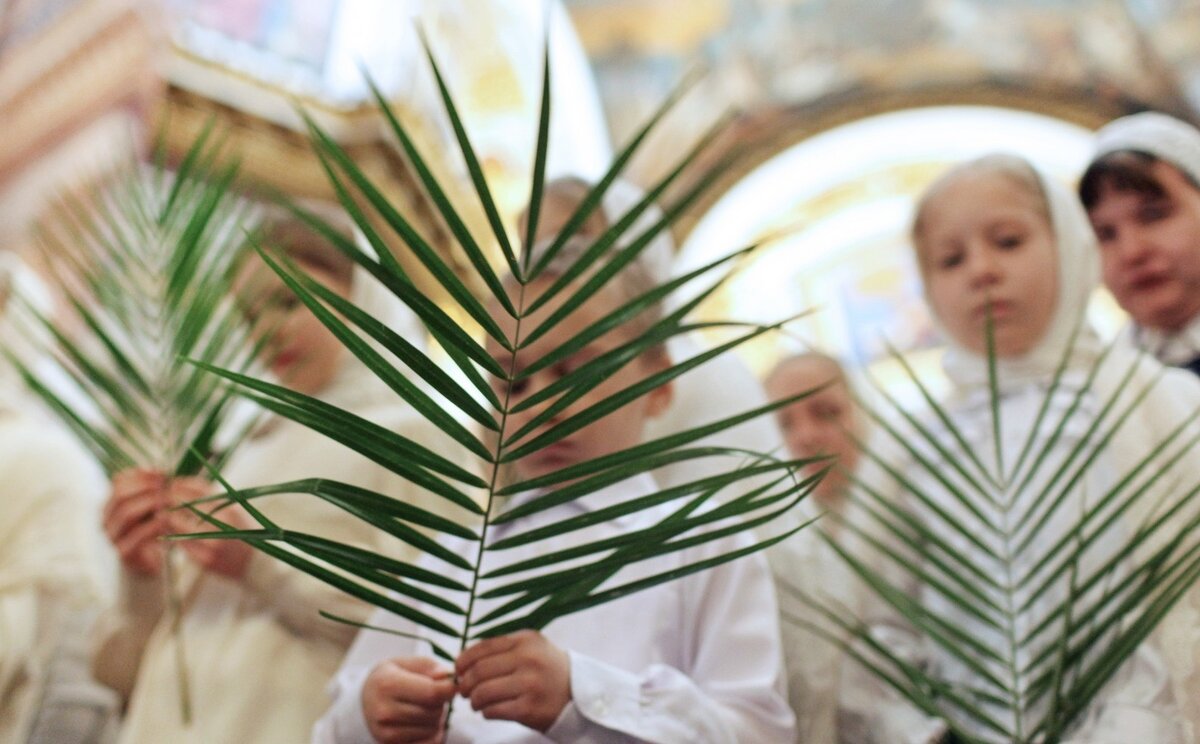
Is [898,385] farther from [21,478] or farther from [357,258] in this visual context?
[357,258]

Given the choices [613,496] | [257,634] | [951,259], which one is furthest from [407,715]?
[951,259]

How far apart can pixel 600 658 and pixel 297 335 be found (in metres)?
1.06

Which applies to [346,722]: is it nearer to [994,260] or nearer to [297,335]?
[297,335]

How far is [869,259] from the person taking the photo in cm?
1351

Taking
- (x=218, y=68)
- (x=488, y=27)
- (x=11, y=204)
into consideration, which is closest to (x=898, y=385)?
(x=488, y=27)

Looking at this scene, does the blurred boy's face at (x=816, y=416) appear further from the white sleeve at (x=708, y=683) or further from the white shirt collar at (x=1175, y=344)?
the white sleeve at (x=708, y=683)

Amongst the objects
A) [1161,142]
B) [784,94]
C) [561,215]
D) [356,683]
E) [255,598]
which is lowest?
[356,683]

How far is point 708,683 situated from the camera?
56.2 inches

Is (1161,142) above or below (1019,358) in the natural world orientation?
above

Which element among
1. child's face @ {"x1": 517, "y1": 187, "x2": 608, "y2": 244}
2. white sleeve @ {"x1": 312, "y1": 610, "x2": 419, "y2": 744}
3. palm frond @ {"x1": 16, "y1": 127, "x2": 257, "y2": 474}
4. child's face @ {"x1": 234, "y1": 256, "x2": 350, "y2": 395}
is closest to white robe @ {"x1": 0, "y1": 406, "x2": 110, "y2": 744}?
palm frond @ {"x1": 16, "y1": 127, "x2": 257, "y2": 474}

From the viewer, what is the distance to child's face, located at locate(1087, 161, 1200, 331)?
7.48ft

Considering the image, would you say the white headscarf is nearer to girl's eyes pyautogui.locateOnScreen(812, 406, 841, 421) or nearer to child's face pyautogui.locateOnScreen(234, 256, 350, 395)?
girl's eyes pyautogui.locateOnScreen(812, 406, 841, 421)

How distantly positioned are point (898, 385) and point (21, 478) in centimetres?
1080

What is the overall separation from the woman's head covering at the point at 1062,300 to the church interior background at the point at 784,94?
697cm
